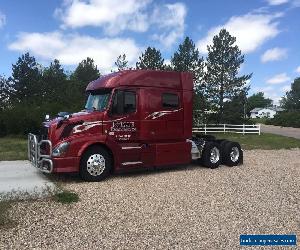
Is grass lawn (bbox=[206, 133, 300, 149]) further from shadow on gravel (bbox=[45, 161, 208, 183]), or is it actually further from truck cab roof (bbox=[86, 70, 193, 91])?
truck cab roof (bbox=[86, 70, 193, 91])

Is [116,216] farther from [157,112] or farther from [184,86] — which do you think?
[184,86]

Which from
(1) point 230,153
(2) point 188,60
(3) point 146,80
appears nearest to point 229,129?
(2) point 188,60

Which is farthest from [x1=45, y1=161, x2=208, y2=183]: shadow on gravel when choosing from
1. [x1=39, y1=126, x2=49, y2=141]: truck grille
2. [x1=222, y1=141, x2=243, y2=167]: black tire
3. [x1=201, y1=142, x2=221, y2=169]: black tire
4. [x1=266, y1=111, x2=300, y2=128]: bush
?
[x1=266, y1=111, x2=300, y2=128]: bush

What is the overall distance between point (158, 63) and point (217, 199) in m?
37.5

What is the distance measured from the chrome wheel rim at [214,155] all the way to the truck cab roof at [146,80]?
7.28 feet

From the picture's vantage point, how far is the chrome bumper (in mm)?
11664

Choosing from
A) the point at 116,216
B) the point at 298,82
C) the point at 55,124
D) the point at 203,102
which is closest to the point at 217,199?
the point at 116,216

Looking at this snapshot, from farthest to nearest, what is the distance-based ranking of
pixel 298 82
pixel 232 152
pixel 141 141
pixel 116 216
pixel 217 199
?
pixel 298 82, pixel 232 152, pixel 141 141, pixel 217 199, pixel 116 216

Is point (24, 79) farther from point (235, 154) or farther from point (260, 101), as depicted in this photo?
point (260, 101)

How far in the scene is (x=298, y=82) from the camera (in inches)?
5861

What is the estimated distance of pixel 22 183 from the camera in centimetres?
1127

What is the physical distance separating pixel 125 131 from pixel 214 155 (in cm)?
366

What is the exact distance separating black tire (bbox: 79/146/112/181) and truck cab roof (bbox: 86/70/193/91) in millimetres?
1914

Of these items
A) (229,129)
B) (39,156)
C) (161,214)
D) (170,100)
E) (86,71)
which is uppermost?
(86,71)
